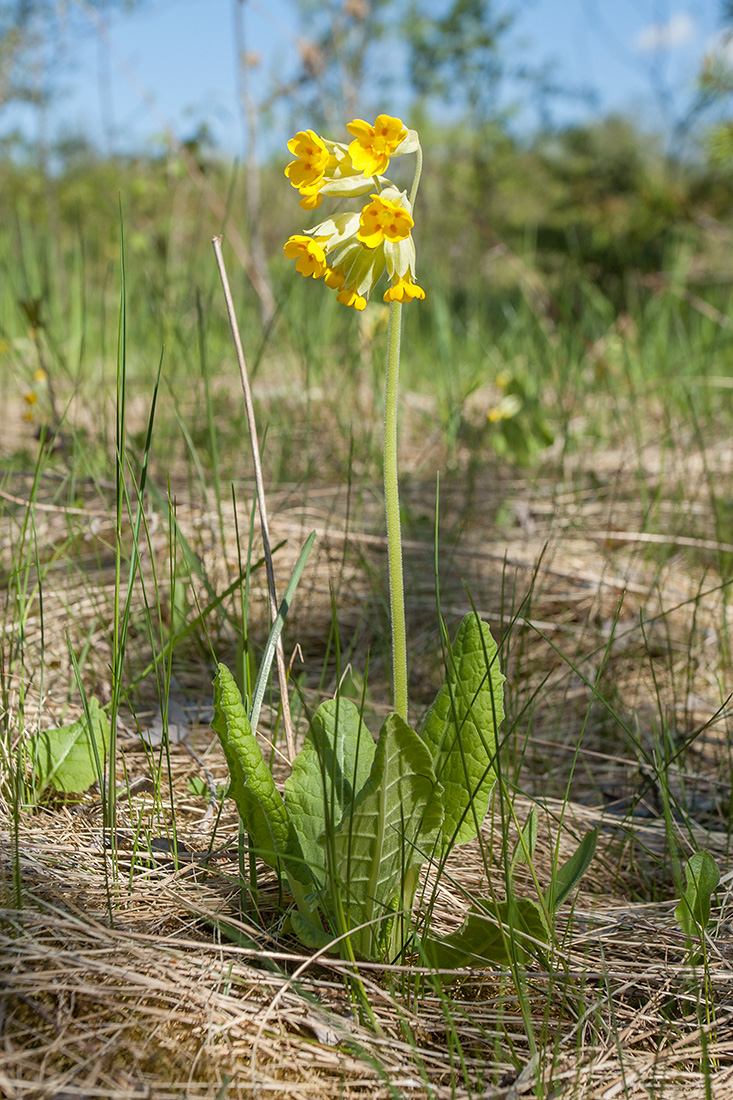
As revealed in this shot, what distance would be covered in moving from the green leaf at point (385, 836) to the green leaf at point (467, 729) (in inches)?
2.0

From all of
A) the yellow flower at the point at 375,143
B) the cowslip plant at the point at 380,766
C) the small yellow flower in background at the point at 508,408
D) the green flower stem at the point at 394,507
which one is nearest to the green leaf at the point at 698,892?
the cowslip plant at the point at 380,766

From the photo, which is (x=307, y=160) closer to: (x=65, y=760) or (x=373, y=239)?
(x=373, y=239)

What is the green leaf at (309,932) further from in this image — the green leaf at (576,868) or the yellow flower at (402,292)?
the yellow flower at (402,292)

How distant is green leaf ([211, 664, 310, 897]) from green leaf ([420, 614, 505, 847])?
20 centimetres

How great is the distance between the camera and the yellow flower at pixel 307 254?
3.10 ft

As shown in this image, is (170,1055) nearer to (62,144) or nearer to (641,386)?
(641,386)

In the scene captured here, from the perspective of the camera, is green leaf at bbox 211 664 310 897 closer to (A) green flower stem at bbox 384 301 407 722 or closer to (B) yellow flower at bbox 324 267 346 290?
(A) green flower stem at bbox 384 301 407 722

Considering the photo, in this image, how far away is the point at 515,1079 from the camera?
849 mm

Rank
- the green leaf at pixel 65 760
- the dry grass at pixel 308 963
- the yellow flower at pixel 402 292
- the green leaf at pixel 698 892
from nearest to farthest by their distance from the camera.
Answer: the dry grass at pixel 308 963
the yellow flower at pixel 402 292
the green leaf at pixel 698 892
the green leaf at pixel 65 760

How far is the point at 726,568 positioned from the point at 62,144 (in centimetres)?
1062

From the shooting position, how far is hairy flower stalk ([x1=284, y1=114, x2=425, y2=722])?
3.01 feet

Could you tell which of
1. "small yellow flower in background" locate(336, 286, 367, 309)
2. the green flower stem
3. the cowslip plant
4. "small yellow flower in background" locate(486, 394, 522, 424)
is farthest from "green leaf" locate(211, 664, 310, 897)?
"small yellow flower in background" locate(486, 394, 522, 424)

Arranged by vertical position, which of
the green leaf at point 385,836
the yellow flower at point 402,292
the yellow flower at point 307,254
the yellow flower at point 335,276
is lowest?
the green leaf at point 385,836

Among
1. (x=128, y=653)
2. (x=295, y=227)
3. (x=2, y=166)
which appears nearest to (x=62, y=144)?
(x=2, y=166)
